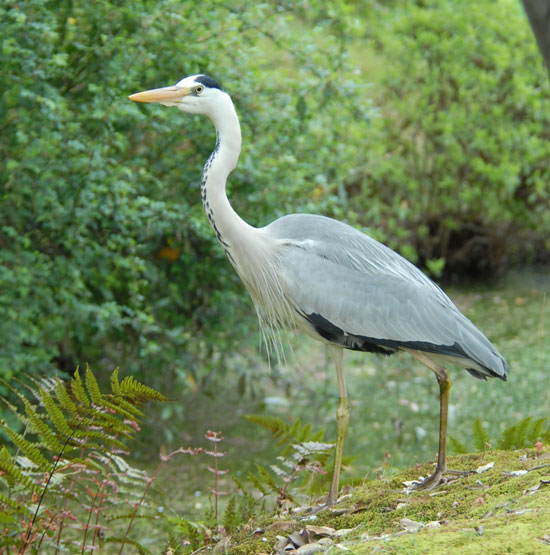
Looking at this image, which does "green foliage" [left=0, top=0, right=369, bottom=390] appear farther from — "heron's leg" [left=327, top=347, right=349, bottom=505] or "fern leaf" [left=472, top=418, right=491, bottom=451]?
"fern leaf" [left=472, top=418, right=491, bottom=451]

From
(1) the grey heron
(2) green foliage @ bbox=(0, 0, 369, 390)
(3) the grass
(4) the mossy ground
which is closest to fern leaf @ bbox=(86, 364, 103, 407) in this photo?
(4) the mossy ground

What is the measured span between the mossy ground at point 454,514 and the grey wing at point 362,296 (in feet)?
1.62

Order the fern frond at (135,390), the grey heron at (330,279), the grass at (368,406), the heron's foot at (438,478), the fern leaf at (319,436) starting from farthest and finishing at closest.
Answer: the grass at (368,406)
the fern leaf at (319,436)
the grey heron at (330,279)
the heron's foot at (438,478)
the fern frond at (135,390)

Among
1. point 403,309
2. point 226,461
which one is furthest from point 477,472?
point 226,461

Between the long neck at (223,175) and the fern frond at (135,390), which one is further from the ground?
the long neck at (223,175)

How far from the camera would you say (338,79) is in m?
6.30

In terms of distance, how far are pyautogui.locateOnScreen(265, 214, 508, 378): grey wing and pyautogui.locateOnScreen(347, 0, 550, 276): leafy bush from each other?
526cm

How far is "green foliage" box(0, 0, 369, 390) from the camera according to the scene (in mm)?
5207

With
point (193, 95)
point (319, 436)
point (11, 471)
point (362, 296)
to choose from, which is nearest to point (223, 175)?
point (193, 95)

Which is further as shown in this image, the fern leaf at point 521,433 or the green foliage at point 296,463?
the fern leaf at point 521,433

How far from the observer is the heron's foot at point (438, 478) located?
390 cm

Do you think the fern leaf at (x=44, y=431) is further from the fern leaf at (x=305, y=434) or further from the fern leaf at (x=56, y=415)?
the fern leaf at (x=305, y=434)

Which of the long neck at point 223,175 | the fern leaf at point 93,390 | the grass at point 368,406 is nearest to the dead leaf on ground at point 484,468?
the grass at point 368,406

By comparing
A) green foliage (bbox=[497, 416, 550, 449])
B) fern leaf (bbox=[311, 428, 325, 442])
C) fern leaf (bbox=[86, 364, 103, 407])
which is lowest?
fern leaf (bbox=[311, 428, 325, 442])
